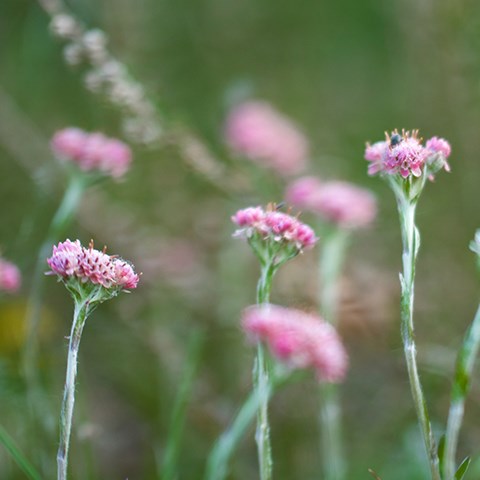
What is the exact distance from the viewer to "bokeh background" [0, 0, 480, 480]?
1.89m

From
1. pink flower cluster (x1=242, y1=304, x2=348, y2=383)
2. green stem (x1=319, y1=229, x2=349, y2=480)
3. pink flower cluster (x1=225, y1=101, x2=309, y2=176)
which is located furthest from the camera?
pink flower cluster (x1=225, y1=101, x2=309, y2=176)

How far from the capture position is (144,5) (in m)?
2.63

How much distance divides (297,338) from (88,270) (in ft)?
0.97

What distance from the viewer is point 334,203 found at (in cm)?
169

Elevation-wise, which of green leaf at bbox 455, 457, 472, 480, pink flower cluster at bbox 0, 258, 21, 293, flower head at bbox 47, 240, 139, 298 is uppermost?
pink flower cluster at bbox 0, 258, 21, 293

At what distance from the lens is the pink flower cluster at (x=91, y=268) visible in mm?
1050

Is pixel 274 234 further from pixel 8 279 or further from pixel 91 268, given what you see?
pixel 8 279

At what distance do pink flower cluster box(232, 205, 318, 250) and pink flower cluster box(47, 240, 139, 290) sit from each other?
0.19m

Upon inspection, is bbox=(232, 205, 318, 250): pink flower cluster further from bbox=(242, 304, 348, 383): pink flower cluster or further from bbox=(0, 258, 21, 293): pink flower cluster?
bbox=(0, 258, 21, 293): pink flower cluster

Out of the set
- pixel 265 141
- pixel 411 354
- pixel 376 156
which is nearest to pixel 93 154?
pixel 376 156

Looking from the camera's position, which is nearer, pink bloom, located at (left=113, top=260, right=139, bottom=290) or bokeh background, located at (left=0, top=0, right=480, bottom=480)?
pink bloom, located at (left=113, top=260, right=139, bottom=290)

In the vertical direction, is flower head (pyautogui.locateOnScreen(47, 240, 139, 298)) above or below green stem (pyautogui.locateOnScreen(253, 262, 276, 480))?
above

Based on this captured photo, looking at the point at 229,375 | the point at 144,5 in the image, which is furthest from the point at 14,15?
the point at 229,375

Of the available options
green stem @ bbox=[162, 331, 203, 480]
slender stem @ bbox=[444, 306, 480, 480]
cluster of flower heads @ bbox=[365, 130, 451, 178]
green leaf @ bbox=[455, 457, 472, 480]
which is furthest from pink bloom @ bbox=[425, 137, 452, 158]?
green stem @ bbox=[162, 331, 203, 480]
